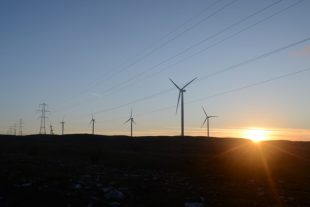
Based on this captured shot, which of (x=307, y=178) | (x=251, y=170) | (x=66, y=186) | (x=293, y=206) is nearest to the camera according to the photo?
(x=293, y=206)

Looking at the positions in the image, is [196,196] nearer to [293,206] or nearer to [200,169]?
[293,206]

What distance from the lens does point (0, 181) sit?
896 inches

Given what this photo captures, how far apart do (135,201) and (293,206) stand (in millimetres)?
6480

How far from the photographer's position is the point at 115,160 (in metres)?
38.5

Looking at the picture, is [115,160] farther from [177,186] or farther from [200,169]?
[177,186]

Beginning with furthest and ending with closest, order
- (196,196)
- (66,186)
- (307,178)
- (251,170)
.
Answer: (251,170) → (307,178) → (66,186) → (196,196)

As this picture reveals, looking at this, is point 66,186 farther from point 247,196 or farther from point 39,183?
point 247,196

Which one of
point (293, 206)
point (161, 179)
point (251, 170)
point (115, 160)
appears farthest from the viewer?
point (115, 160)

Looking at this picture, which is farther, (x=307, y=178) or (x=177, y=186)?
(x=307, y=178)

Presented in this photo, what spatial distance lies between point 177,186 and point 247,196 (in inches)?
160

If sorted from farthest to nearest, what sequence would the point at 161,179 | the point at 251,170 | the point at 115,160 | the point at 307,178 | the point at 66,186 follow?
the point at 115,160 → the point at 251,170 → the point at 307,178 → the point at 161,179 → the point at 66,186

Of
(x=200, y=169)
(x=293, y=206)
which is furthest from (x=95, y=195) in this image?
(x=200, y=169)

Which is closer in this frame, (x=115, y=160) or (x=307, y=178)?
(x=307, y=178)

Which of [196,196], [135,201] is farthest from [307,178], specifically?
[135,201]
